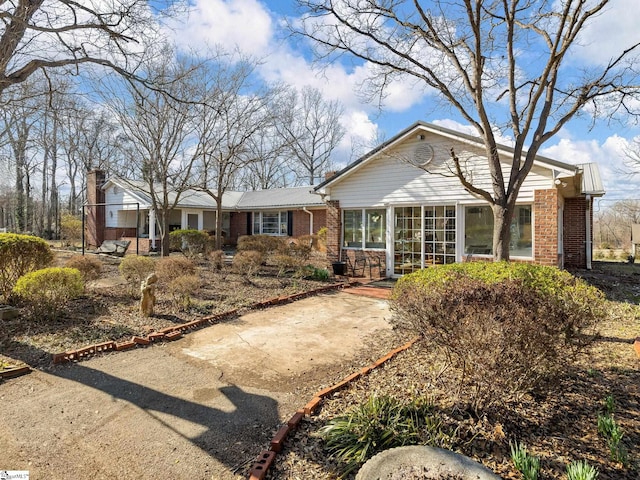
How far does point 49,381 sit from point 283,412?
9.62ft

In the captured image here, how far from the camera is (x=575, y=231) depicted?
13.9 m

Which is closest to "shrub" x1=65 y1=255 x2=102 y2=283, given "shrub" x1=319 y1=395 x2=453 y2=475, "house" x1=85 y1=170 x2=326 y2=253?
"shrub" x1=319 y1=395 x2=453 y2=475

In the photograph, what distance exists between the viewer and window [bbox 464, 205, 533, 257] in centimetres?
928

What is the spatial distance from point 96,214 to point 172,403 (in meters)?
23.0

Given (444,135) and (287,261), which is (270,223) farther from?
(444,135)

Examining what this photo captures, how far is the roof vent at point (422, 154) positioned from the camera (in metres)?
10.5

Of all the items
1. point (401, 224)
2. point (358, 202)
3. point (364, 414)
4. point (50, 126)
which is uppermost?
point (50, 126)

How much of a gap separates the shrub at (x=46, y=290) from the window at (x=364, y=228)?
8364 mm

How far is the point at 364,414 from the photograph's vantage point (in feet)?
10.2

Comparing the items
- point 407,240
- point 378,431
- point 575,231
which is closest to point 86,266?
point 378,431

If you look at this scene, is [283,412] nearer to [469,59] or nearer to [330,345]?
[330,345]

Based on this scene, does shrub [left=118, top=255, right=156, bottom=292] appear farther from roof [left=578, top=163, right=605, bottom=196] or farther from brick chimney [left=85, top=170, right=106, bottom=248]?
brick chimney [left=85, top=170, right=106, bottom=248]

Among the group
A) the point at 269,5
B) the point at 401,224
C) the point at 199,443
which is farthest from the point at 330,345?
the point at 269,5

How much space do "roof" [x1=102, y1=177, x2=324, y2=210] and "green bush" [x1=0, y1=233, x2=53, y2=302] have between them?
1149 cm
